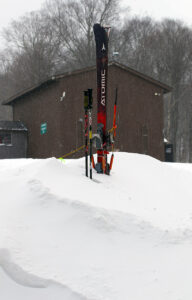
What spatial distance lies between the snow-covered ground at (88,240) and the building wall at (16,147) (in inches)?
617

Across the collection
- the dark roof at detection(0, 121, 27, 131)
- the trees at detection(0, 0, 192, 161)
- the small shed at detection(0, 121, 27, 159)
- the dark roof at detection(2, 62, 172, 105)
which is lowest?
the small shed at detection(0, 121, 27, 159)

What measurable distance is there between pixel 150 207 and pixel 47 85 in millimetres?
14684

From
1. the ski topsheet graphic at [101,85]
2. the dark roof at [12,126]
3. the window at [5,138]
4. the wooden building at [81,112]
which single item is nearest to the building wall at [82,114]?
the wooden building at [81,112]

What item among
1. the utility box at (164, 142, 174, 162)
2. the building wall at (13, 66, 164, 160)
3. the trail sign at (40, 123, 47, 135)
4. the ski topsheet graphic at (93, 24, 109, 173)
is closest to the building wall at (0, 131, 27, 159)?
the building wall at (13, 66, 164, 160)

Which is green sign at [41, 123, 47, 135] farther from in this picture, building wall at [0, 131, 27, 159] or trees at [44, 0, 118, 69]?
trees at [44, 0, 118, 69]

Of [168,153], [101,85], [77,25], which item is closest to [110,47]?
[77,25]

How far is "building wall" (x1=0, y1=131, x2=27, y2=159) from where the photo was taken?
21902 millimetres

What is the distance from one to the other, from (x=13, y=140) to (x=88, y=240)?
729 inches

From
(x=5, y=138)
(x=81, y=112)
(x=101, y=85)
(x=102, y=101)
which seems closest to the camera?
(x=102, y=101)

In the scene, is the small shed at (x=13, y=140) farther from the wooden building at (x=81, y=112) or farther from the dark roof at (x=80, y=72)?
the dark roof at (x=80, y=72)

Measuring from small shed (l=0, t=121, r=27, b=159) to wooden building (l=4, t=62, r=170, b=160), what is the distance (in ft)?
1.68

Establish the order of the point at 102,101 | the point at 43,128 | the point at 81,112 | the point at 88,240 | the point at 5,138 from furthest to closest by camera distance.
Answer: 1. the point at 5,138
2. the point at 43,128
3. the point at 81,112
4. the point at 102,101
5. the point at 88,240

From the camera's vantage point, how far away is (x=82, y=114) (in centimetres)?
1836

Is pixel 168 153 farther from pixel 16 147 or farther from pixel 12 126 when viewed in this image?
pixel 12 126
